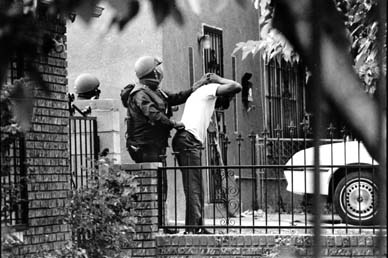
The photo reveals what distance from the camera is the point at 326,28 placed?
1.81 meters

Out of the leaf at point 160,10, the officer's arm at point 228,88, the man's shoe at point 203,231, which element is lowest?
the man's shoe at point 203,231

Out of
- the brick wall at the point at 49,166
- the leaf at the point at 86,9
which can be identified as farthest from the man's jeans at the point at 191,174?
the leaf at the point at 86,9

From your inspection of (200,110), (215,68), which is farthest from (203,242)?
(215,68)

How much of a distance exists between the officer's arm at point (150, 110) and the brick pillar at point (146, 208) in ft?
1.56

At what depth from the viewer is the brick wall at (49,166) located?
29.3ft

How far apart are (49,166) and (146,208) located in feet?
8.31

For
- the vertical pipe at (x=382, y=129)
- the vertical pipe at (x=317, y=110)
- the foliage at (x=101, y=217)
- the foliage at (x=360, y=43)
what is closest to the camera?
the vertical pipe at (x=317, y=110)

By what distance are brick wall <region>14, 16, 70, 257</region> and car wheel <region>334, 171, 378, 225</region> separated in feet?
12.0

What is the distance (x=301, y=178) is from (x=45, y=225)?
4.67m

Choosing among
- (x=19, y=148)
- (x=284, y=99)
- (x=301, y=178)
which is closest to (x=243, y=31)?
(x=284, y=99)

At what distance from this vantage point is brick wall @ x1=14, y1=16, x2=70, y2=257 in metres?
8.93

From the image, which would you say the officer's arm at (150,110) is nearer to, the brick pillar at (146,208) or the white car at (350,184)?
the brick pillar at (146,208)

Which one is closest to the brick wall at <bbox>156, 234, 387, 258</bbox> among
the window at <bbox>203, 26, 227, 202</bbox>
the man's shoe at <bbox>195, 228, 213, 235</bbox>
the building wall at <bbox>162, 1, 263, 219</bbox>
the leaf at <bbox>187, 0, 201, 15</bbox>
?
the man's shoe at <bbox>195, 228, 213, 235</bbox>

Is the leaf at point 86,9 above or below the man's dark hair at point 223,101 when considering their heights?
below
